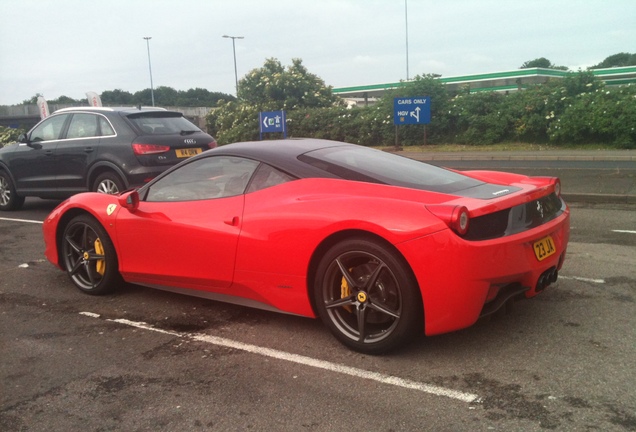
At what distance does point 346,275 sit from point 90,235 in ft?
8.80

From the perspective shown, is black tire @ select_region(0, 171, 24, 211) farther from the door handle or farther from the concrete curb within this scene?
the concrete curb

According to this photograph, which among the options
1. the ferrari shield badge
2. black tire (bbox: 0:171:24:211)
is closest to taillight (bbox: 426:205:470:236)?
the ferrari shield badge

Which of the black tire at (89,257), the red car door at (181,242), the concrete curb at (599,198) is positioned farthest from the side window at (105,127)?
the concrete curb at (599,198)

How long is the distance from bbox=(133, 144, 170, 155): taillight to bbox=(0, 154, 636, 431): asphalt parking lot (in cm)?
421

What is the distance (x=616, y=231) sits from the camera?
300 inches

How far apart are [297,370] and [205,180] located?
5.72ft

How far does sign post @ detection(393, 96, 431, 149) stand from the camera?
79.5 ft

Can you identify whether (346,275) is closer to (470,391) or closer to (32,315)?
(470,391)

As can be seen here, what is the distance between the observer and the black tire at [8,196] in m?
11.0

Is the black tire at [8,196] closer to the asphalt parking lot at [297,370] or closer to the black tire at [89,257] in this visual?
the black tire at [89,257]

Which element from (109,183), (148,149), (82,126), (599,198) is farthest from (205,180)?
(599,198)

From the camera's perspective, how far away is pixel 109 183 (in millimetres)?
9656

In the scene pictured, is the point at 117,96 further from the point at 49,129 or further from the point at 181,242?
the point at 181,242

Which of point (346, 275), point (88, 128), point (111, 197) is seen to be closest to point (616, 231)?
point (346, 275)
